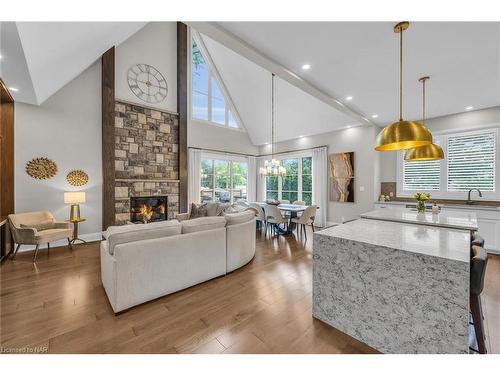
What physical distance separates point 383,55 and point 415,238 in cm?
217

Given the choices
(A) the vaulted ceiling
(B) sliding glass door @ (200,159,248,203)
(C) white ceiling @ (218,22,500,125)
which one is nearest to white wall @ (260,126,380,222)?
(A) the vaulted ceiling

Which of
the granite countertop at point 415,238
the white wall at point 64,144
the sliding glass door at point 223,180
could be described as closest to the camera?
the granite countertop at point 415,238

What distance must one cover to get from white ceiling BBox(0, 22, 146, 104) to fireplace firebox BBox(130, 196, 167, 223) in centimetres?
279

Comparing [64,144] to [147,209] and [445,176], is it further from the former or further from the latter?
[445,176]

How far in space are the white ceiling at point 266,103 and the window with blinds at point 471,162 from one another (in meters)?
2.25

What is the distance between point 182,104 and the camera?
6.20 m

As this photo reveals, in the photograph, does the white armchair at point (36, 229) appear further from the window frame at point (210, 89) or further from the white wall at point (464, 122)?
the white wall at point (464, 122)

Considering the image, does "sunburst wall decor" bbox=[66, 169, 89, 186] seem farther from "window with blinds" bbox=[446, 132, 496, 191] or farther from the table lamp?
"window with blinds" bbox=[446, 132, 496, 191]

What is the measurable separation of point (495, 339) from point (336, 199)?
4.49m

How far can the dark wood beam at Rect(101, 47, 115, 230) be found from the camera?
16.2ft

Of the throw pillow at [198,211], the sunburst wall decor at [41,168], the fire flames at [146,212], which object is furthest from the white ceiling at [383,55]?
the fire flames at [146,212]

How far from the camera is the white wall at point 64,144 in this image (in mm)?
4090

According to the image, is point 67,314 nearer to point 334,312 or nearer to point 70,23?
point 334,312
